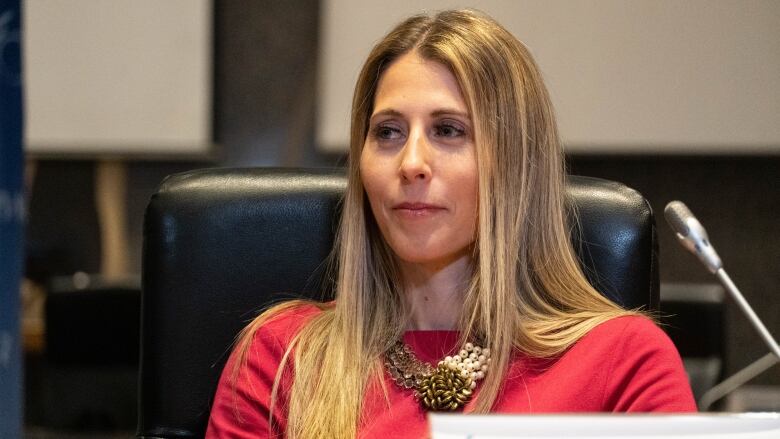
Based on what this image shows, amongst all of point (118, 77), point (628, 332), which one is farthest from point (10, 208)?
point (628, 332)

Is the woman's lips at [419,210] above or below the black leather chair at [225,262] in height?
above

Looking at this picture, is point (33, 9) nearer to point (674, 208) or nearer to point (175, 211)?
point (175, 211)

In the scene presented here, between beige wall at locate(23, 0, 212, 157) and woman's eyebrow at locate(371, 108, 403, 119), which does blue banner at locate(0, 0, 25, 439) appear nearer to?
woman's eyebrow at locate(371, 108, 403, 119)

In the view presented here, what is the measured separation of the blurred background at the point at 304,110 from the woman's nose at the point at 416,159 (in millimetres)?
1637

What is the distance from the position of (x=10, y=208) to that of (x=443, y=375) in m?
1.16

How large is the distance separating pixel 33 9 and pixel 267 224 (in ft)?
7.16

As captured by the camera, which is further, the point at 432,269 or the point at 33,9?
the point at 33,9

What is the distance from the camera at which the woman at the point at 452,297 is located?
1340 millimetres

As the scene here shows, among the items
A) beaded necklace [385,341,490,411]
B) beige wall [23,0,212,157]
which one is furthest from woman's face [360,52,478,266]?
beige wall [23,0,212,157]

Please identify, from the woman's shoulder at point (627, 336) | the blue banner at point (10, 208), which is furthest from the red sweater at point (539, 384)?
the blue banner at point (10, 208)

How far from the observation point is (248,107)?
3.32m

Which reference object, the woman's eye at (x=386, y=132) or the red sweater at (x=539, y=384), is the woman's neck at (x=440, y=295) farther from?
the woman's eye at (x=386, y=132)

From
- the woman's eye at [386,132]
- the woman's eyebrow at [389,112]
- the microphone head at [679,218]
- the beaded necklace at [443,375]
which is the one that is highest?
the woman's eyebrow at [389,112]

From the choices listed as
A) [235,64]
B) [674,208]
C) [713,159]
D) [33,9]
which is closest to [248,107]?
[235,64]
